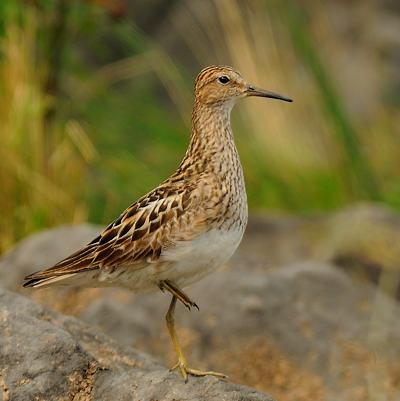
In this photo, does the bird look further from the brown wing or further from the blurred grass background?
the blurred grass background

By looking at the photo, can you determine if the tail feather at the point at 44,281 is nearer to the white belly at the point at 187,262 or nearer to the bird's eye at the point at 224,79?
the white belly at the point at 187,262

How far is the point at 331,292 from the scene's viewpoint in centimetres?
741

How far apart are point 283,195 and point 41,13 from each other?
10.0 ft

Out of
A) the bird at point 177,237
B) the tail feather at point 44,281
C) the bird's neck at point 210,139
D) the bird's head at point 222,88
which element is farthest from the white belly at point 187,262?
the bird's head at point 222,88

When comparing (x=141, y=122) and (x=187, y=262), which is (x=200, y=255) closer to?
(x=187, y=262)

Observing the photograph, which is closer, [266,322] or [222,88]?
[222,88]

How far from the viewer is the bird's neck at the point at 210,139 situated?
564 cm

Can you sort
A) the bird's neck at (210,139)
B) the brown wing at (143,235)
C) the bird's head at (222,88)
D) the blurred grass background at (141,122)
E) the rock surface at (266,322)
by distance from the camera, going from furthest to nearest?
the blurred grass background at (141,122) → the rock surface at (266,322) → the bird's head at (222,88) → the bird's neck at (210,139) → the brown wing at (143,235)

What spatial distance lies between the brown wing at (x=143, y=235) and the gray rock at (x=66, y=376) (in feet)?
1.49

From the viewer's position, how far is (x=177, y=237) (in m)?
5.30

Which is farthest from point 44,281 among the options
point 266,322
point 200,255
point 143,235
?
point 266,322

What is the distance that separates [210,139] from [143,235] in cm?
66

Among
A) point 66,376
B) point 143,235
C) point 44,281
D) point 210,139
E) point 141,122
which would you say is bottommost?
point 141,122

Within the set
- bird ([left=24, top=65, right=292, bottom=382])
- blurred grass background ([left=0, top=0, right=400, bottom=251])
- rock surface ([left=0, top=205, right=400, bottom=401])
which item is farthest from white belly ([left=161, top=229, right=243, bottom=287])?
blurred grass background ([left=0, top=0, right=400, bottom=251])
